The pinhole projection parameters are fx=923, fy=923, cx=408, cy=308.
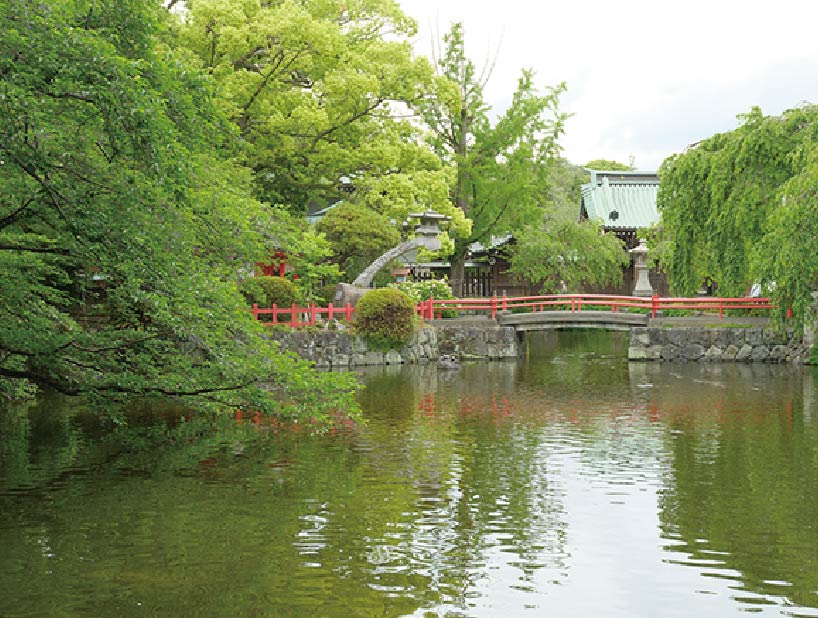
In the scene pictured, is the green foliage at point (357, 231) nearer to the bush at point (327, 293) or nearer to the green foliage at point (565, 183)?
the bush at point (327, 293)

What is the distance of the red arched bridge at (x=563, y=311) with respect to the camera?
26359 mm

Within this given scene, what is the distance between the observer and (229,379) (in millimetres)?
10711

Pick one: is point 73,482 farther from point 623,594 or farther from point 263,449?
point 623,594

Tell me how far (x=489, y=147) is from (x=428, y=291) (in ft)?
27.3

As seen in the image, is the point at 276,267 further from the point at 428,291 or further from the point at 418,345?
the point at 418,345

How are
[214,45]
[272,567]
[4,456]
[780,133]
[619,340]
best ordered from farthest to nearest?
[619,340] → [214,45] → [780,133] → [4,456] → [272,567]

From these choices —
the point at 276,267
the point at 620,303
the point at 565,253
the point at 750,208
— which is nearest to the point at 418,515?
the point at 750,208

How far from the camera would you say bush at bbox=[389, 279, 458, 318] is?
2944cm

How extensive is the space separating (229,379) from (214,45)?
57.5ft

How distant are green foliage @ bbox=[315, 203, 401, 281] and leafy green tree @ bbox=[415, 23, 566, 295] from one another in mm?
7525

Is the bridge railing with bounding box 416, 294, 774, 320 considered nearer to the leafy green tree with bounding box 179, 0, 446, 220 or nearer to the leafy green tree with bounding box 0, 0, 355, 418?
the leafy green tree with bounding box 179, 0, 446, 220

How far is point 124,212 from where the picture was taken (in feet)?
29.0

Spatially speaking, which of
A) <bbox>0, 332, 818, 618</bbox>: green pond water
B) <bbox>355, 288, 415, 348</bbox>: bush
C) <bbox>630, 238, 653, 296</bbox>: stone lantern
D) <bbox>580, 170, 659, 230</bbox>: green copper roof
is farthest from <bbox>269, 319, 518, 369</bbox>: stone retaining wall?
<bbox>580, 170, 659, 230</bbox>: green copper roof

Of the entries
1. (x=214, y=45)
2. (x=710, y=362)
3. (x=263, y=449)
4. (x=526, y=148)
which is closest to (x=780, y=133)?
(x=710, y=362)
